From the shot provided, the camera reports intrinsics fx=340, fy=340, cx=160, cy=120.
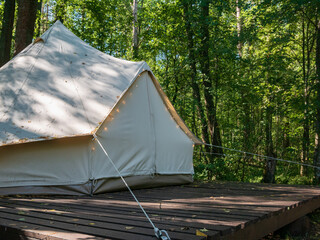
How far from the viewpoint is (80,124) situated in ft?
15.0

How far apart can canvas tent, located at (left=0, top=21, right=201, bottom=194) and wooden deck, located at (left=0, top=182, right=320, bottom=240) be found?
1.19 ft

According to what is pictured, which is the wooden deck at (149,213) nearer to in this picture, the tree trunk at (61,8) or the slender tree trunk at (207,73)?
the slender tree trunk at (207,73)

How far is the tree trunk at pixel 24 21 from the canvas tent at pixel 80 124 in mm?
1468

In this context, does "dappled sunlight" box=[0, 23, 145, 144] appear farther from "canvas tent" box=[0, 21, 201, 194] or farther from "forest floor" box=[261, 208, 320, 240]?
"forest floor" box=[261, 208, 320, 240]

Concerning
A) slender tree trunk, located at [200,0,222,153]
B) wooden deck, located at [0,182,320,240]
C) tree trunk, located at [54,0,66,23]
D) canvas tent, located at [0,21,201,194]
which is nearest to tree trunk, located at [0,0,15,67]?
tree trunk, located at [54,0,66,23]

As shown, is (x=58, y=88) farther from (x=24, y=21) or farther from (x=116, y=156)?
(x=24, y=21)

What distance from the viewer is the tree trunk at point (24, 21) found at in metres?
7.21

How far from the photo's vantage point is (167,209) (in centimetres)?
349

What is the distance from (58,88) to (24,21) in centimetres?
308

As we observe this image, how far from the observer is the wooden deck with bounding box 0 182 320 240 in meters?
2.45

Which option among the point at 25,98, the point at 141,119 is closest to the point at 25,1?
the point at 25,98

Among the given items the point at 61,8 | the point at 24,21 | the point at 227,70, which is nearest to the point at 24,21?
the point at 24,21

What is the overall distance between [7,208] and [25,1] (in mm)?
5284

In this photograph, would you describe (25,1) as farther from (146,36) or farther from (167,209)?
(167,209)
